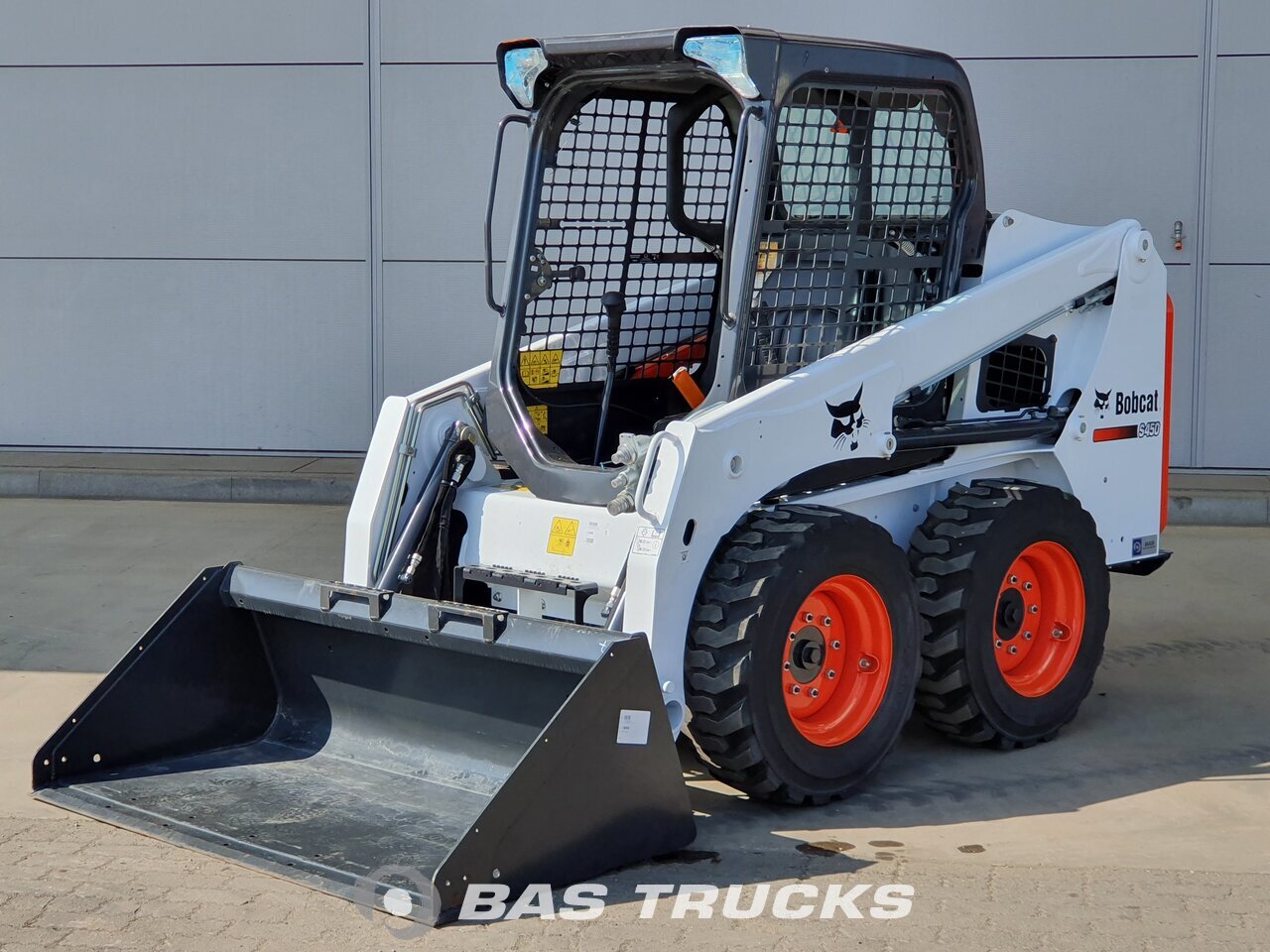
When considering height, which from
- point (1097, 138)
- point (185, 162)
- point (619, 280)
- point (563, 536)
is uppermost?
point (1097, 138)

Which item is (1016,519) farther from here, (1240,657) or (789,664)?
(1240,657)

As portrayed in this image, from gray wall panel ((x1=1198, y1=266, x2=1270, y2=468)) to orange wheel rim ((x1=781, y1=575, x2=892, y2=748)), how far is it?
6.53 m

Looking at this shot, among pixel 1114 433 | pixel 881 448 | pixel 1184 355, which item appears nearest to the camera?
pixel 881 448

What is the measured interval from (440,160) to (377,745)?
6969 mm

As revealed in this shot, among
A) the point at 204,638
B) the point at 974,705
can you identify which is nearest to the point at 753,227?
the point at 974,705

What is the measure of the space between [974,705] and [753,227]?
5.86 feet

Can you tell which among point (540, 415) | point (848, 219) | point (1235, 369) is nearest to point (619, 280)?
point (540, 415)

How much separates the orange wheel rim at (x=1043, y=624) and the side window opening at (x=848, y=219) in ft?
3.37

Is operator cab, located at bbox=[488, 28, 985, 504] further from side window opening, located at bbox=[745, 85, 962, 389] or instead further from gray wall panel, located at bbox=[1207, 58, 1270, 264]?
gray wall panel, located at bbox=[1207, 58, 1270, 264]

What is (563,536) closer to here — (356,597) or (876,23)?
(356,597)

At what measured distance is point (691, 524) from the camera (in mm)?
4996

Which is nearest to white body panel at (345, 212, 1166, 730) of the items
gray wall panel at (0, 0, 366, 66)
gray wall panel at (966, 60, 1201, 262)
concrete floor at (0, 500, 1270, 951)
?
concrete floor at (0, 500, 1270, 951)

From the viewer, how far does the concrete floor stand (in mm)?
4289

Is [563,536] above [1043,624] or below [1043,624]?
above
